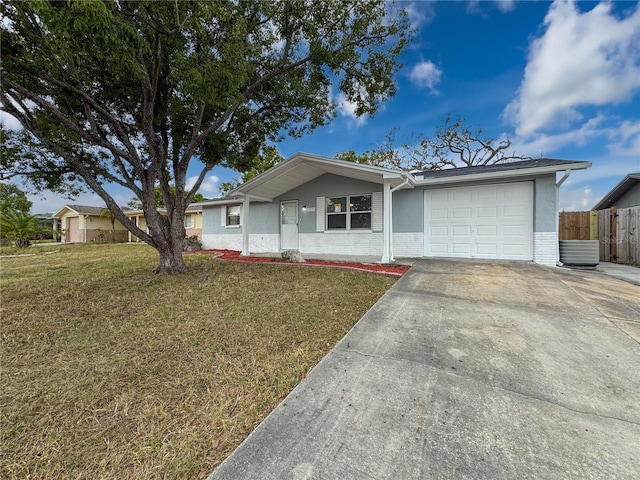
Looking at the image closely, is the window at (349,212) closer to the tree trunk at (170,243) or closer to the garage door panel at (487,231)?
the garage door panel at (487,231)

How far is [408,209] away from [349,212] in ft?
6.62

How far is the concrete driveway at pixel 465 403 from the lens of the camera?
1.46m

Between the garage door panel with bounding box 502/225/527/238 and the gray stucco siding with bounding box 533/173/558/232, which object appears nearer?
the gray stucco siding with bounding box 533/173/558/232

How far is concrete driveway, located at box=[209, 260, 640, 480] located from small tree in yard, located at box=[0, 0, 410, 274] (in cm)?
509

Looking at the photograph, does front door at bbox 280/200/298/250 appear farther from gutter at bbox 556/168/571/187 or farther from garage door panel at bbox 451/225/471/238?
gutter at bbox 556/168/571/187

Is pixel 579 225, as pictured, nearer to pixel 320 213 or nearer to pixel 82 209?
pixel 320 213

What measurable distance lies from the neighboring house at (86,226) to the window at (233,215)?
60.1 feet

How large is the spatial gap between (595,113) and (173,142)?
58.1ft

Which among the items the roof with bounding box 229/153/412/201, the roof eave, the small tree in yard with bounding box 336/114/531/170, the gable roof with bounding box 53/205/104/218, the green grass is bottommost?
the green grass

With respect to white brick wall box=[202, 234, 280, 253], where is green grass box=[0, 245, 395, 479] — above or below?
below

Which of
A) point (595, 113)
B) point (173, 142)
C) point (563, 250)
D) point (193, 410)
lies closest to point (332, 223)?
point (173, 142)

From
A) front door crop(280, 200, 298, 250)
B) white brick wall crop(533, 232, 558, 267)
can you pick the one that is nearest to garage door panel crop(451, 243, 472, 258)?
white brick wall crop(533, 232, 558, 267)

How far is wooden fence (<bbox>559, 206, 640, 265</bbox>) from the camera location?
8219mm

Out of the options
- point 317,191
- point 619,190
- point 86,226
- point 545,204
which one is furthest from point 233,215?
point 86,226
